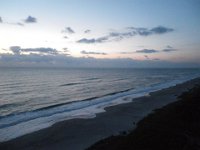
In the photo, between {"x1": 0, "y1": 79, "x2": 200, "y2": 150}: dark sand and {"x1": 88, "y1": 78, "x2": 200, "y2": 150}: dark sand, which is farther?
{"x1": 0, "y1": 79, "x2": 200, "y2": 150}: dark sand

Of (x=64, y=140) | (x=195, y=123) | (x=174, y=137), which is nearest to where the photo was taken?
(x=174, y=137)

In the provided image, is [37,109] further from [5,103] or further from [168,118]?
[168,118]

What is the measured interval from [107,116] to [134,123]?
16.0 feet

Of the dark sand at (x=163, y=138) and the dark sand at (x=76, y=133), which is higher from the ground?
the dark sand at (x=163, y=138)

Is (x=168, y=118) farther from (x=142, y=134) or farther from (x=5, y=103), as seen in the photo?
(x=5, y=103)

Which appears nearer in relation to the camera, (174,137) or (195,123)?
(174,137)

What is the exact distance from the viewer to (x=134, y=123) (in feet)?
70.6

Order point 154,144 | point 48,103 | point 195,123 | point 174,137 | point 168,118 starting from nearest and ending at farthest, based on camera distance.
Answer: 1. point 154,144
2. point 174,137
3. point 195,123
4. point 168,118
5. point 48,103

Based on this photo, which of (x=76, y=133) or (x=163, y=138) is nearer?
(x=163, y=138)

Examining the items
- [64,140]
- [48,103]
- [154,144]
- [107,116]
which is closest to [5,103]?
[48,103]

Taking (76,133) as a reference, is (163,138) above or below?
above

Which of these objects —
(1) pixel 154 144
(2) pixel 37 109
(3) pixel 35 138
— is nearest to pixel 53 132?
(3) pixel 35 138

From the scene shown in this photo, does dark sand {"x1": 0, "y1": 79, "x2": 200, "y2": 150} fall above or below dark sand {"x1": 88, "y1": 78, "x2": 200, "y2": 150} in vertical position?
below

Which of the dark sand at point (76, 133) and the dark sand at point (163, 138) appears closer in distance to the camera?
the dark sand at point (163, 138)
